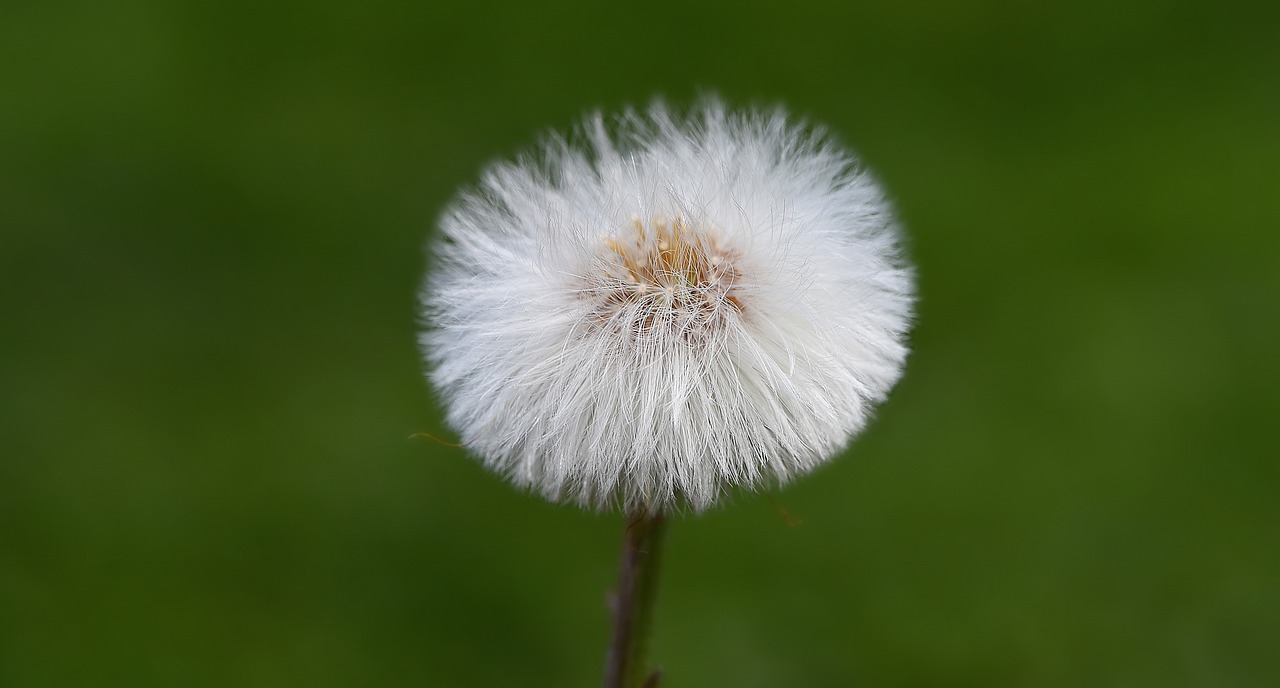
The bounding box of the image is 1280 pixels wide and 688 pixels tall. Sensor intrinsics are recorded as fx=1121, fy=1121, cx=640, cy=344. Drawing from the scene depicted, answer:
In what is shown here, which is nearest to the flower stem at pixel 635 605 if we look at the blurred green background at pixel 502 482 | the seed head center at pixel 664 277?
the seed head center at pixel 664 277

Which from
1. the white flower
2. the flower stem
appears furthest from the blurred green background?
the white flower

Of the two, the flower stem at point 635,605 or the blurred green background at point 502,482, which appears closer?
the flower stem at point 635,605

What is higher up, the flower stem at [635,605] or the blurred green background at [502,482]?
the blurred green background at [502,482]

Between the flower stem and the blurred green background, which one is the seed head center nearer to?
the flower stem

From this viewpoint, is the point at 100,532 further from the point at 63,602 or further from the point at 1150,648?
the point at 1150,648

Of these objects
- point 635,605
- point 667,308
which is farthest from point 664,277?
point 635,605

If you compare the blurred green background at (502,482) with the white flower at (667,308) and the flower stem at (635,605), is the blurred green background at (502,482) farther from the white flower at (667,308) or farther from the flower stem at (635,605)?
the white flower at (667,308)
